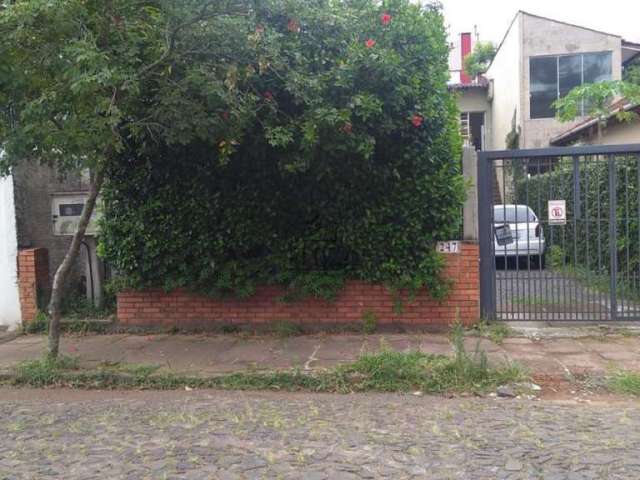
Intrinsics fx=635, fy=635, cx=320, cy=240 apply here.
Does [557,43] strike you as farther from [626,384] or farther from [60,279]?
[60,279]

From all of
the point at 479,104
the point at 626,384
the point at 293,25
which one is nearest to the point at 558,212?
the point at 626,384

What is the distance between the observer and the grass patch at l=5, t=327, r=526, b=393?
6223 millimetres

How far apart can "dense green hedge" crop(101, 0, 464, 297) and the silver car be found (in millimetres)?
635

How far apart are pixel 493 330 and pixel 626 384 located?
2.14m

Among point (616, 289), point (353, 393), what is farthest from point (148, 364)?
point (616, 289)

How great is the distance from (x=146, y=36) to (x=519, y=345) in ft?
17.7

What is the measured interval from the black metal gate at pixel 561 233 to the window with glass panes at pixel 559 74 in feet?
46.5

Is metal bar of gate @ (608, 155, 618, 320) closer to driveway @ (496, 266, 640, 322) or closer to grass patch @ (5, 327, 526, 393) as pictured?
driveway @ (496, 266, 640, 322)

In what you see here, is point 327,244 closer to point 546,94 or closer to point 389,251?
point 389,251

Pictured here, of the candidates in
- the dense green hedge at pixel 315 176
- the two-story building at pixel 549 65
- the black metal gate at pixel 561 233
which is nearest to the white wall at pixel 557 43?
the two-story building at pixel 549 65

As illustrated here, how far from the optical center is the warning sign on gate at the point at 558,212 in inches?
315

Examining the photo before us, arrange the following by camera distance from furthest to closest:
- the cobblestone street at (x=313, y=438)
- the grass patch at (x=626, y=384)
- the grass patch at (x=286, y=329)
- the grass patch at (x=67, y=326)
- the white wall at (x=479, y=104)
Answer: the white wall at (x=479, y=104) < the grass patch at (x=67, y=326) < the grass patch at (x=286, y=329) < the grass patch at (x=626, y=384) < the cobblestone street at (x=313, y=438)

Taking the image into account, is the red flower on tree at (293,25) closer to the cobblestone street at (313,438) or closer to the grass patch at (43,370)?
the cobblestone street at (313,438)

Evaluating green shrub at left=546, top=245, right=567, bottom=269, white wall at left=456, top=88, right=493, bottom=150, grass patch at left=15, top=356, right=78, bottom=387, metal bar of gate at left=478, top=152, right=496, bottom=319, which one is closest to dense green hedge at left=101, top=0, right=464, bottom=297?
metal bar of gate at left=478, top=152, right=496, bottom=319
